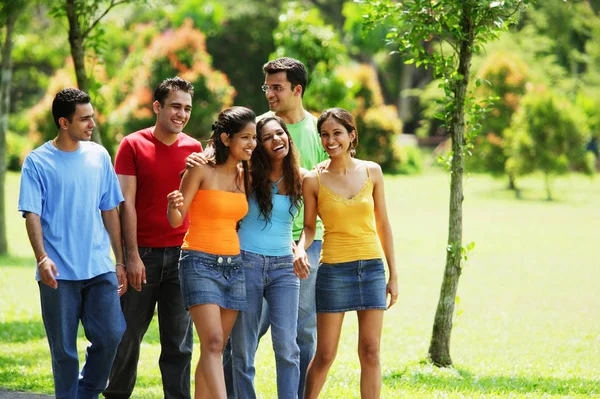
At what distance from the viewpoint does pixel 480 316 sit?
498 inches

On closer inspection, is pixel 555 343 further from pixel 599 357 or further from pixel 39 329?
pixel 39 329

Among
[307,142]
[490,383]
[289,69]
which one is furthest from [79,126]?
[490,383]

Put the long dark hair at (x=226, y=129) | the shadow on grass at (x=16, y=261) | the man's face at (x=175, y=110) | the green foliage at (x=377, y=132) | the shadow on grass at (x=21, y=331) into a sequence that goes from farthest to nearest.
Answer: the green foliage at (x=377, y=132), the shadow on grass at (x=16, y=261), the shadow on grass at (x=21, y=331), the man's face at (x=175, y=110), the long dark hair at (x=226, y=129)

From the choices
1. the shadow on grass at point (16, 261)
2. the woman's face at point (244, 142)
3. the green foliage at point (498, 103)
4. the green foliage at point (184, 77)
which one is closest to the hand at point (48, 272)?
the woman's face at point (244, 142)

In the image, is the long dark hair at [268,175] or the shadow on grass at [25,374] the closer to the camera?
the long dark hair at [268,175]

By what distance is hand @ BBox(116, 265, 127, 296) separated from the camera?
223 inches

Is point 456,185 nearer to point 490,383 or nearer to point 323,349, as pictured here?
point 490,383

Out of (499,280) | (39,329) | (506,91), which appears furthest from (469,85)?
(506,91)

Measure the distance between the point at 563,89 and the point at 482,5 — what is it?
35.7m

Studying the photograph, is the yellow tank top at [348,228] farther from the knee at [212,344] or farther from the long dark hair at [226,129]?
the knee at [212,344]

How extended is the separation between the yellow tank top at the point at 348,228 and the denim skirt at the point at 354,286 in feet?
0.14

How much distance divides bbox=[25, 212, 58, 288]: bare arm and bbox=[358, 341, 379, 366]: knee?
177 cm

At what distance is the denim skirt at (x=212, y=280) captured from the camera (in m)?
5.26

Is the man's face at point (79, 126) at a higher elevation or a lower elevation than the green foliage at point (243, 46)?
lower
